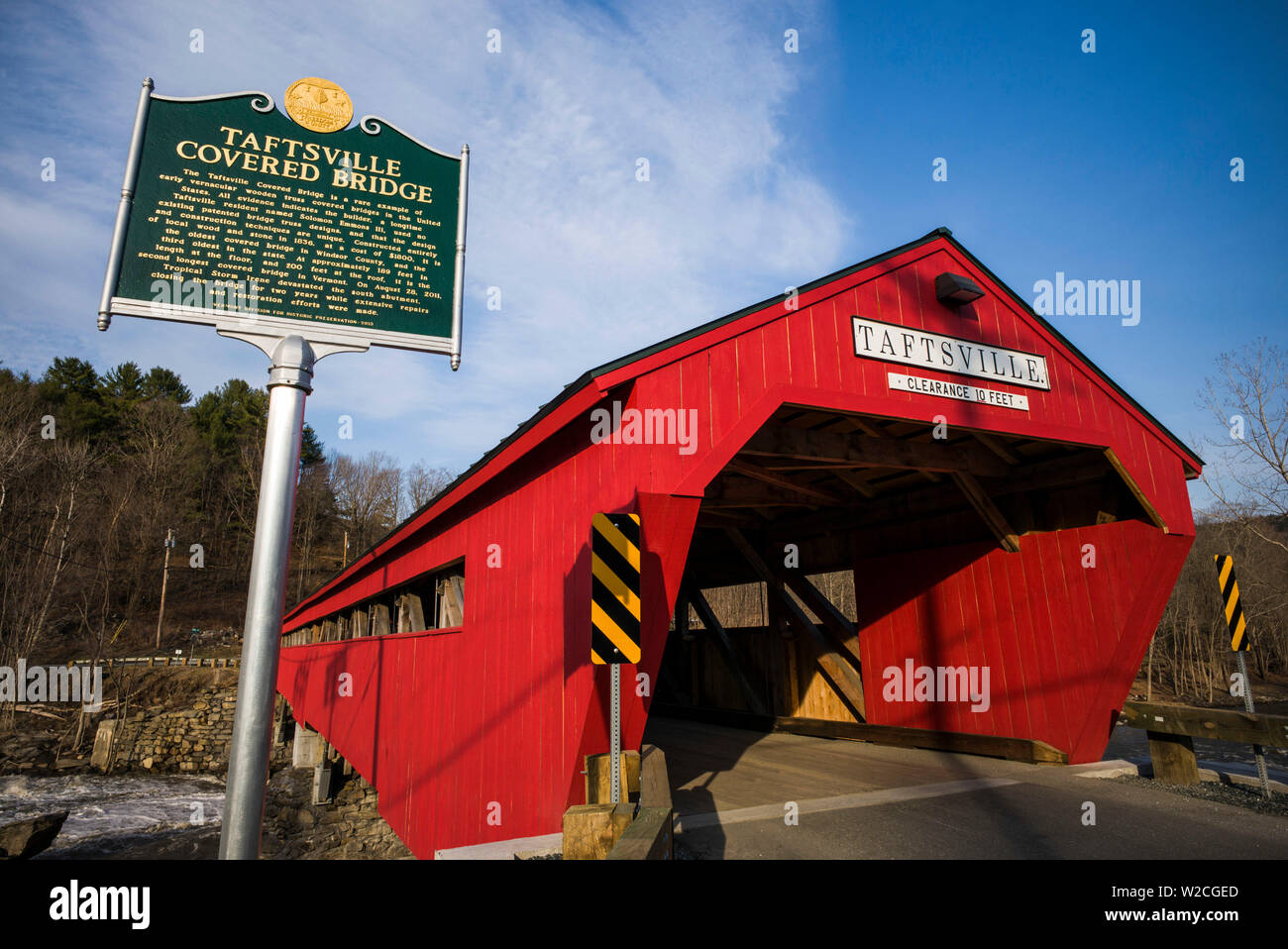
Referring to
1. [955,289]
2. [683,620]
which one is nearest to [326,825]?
[683,620]

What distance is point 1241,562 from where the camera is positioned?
3073 centimetres

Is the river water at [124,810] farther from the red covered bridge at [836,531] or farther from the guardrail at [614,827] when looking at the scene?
the guardrail at [614,827]

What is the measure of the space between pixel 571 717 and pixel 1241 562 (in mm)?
36828

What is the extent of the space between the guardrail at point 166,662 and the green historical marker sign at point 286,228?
3340 centimetres

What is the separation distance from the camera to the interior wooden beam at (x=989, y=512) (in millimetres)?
8508

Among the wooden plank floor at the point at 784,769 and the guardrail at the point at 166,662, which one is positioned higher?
the wooden plank floor at the point at 784,769

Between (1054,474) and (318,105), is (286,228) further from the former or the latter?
(1054,474)

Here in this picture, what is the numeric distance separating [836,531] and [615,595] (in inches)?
316

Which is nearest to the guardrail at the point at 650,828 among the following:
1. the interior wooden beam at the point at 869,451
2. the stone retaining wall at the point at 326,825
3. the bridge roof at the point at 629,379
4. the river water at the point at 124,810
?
the bridge roof at the point at 629,379

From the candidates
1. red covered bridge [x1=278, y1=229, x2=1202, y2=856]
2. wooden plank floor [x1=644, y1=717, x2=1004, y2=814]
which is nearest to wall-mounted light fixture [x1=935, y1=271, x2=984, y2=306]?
red covered bridge [x1=278, y1=229, x2=1202, y2=856]

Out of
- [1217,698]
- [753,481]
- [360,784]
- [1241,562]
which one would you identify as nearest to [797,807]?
[753,481]

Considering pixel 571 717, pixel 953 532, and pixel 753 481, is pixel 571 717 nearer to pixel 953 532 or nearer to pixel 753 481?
pixel 753 481

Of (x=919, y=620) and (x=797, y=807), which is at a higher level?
(x=919, y=620)

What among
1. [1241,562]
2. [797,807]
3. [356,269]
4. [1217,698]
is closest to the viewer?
[356,269]
